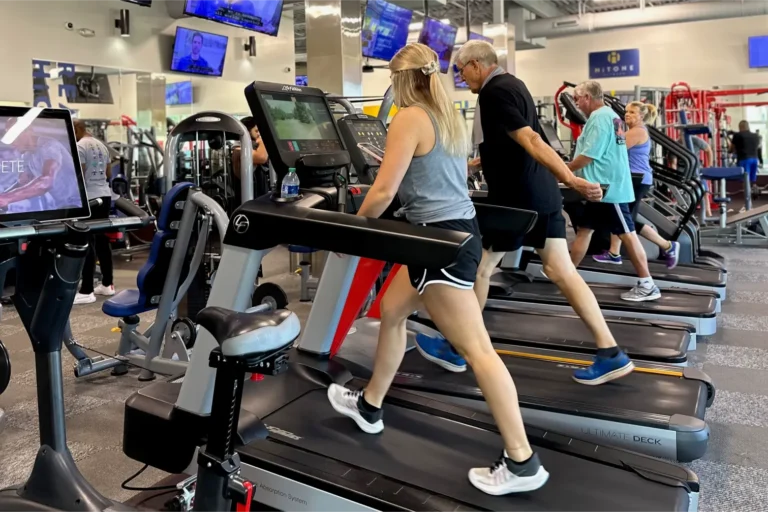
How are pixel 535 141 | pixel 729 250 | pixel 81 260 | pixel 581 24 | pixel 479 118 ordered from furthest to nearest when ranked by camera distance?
pixel 581 24 → pixel 729 250 → pixel 479 118 → pixel 535 141 → pixel 81 260

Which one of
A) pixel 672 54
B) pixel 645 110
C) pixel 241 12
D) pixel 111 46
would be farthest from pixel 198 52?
pixel 672 54

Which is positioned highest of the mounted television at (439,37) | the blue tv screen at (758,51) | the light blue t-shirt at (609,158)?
the blue tv screen at (758,51)

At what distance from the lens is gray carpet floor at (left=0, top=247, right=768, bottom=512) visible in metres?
2.44

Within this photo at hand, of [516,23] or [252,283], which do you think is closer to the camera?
[252,283]

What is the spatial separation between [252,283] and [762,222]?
766 cm

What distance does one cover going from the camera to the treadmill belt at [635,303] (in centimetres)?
429

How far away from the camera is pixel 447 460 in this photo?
2.23 m

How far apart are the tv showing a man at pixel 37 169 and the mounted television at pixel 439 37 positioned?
291 inches

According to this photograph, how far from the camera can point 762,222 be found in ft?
25.8

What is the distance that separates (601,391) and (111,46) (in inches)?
254

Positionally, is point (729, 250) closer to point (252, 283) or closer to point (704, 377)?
point (704, 377)

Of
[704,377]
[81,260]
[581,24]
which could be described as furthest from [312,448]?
[581,24]

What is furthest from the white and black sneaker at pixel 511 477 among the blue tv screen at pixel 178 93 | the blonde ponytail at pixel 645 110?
the blue tv screen at pixel 178 93

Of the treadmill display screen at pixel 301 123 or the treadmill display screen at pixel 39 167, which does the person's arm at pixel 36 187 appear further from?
the treadmill display screen at pixel 301 123
